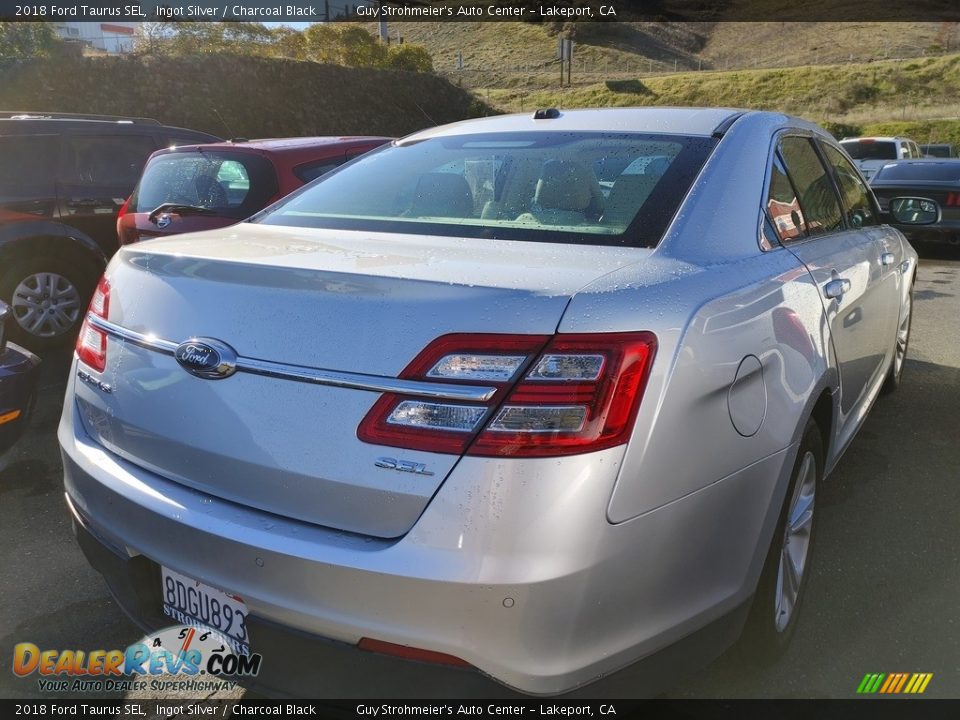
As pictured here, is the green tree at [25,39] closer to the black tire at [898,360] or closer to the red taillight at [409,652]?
the black tire at [898,360]

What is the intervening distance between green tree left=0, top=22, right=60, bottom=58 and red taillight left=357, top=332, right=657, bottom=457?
23.0 meters

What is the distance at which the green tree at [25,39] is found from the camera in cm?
2028

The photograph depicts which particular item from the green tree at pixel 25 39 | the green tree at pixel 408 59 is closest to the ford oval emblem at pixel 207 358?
the green tree at pixel 25 39

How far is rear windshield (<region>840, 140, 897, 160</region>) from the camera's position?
58.5ft

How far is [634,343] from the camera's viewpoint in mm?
1536

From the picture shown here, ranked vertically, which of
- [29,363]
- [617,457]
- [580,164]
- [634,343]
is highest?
[580,164]

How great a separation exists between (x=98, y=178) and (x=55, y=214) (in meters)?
0.52

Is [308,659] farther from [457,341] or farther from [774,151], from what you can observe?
[774,151]

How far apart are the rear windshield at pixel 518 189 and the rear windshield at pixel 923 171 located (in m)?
10.1

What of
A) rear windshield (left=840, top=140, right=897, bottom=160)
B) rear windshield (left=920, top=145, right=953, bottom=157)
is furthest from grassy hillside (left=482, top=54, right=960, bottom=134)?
rear windshield (left=840, top=140, right=897, bottom=160)

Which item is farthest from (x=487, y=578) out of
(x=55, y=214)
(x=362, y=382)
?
(x=55, y=214)

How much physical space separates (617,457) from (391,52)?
120 feet

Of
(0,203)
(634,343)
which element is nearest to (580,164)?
(634,343)

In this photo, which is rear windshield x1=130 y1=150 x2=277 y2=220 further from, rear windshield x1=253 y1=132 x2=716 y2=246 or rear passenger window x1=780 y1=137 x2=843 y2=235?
rear passenger window x1=780 y1=137 x2=843 y2=235
